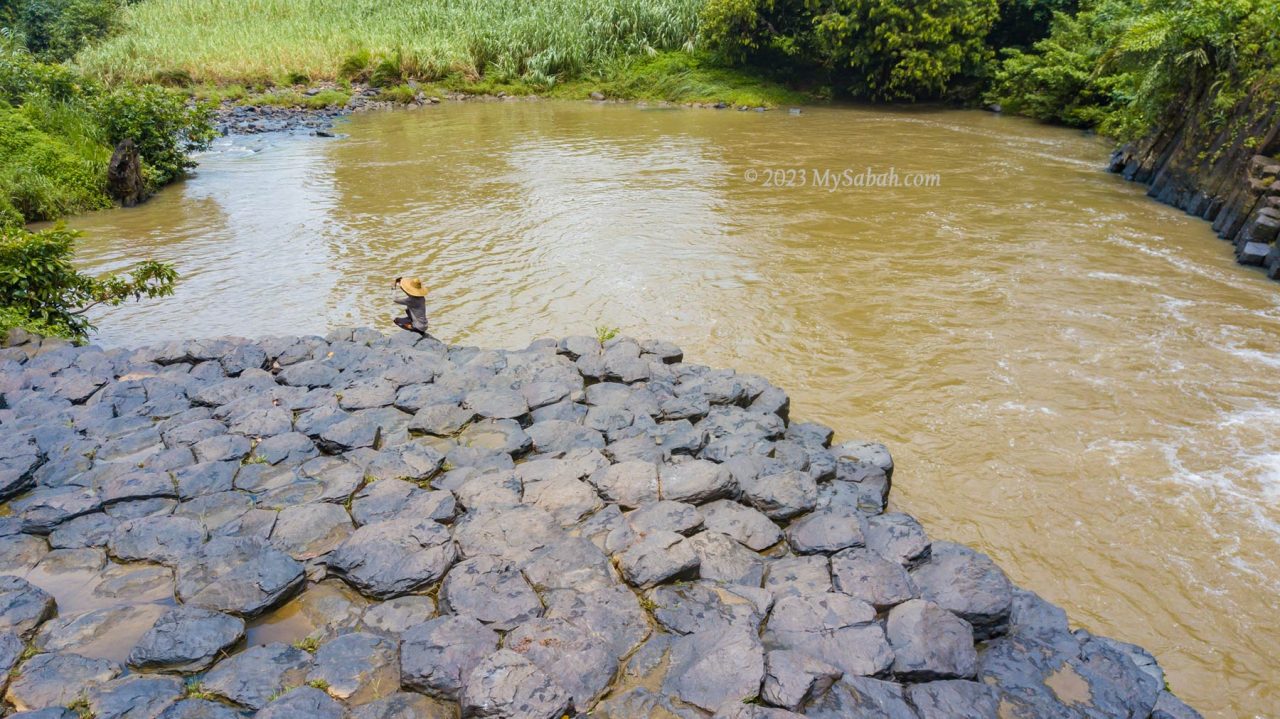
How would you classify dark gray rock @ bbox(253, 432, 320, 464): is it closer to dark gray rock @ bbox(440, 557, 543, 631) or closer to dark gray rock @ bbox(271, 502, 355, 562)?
dark gray rock @ bbox(271, 502, 355, 562)

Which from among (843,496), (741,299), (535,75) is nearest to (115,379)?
(843,496)

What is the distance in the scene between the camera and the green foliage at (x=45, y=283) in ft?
20.7

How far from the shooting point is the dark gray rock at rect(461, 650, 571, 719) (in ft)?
8.70

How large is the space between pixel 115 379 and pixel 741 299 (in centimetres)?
583

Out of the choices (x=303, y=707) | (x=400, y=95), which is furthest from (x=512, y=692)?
(x=400, y=95)

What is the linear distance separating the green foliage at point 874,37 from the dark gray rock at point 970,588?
786 inches

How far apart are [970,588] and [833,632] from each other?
0.74 metres

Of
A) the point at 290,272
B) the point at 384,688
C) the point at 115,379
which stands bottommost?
the point at 290,272

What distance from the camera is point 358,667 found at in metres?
2.89

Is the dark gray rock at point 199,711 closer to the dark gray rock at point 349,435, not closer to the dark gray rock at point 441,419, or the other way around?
the dark gray rock at point 349,435

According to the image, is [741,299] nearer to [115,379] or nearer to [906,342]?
[906,342]

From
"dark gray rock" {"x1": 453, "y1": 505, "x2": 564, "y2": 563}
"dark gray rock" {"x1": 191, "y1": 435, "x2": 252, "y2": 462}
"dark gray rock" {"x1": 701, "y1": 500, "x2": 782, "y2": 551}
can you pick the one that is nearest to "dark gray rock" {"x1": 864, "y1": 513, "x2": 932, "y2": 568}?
"dark gray rock" {"x1": 701, "y1": 500, "x2": 782, "y2": 551}

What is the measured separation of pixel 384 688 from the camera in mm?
2838

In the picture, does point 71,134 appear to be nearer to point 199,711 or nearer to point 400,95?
point 400,95
